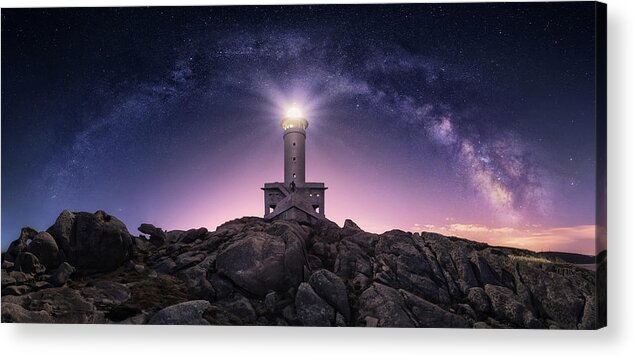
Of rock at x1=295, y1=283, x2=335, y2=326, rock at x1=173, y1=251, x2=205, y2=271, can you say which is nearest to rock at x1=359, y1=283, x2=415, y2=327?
rock at x1=295, y1=283, x2=335, y2=326

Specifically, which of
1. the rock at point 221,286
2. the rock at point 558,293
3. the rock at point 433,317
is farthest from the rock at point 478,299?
the rock at point 221,286

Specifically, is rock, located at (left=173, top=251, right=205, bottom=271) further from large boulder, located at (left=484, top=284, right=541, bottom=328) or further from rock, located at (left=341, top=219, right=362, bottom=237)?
large boulder, located at (left=484, top=284, right=541, bottom=328)

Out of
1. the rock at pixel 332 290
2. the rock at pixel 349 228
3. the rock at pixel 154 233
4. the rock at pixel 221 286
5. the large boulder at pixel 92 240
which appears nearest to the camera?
the rock at pixel 332 290

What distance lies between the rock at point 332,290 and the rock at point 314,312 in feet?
0.54

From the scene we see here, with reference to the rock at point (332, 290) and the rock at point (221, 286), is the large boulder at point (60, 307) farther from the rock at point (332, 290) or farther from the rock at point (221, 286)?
the rock at point (332, 290)

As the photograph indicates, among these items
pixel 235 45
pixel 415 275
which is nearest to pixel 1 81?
pixel 235 45

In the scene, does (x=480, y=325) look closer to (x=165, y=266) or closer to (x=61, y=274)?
(x=165, y=266)

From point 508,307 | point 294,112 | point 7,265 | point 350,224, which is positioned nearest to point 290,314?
point 350,224

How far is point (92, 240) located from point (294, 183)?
18.2 feet

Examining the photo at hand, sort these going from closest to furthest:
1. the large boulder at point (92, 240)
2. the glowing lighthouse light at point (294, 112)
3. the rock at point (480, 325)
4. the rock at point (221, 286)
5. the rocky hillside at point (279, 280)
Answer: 1. the rock at point (480, 325)
2. the rocky hillside at point (279, 280)
3. the rock at point (221, 286)
4. the large boulder at point (92, 240)
5. the glowing lighthouse light at point (294, 112)

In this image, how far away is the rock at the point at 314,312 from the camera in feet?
35.6

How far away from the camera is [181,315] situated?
10.9 m

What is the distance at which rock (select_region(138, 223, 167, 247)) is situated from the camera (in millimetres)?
11750

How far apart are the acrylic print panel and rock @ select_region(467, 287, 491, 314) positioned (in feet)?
0.11
